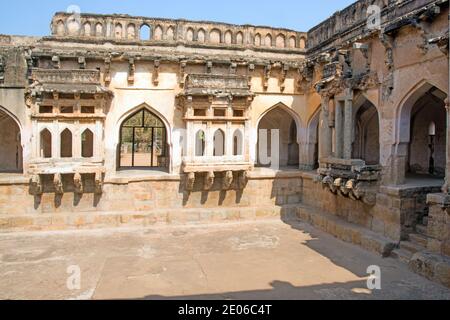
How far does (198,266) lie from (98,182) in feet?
14.4

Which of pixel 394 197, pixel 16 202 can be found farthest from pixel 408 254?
pixel 16 202

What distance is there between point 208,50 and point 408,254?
8295 mm

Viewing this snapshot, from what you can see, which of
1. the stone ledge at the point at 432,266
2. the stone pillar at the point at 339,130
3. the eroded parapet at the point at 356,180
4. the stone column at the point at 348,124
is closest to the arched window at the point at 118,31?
the stone pillar at the point at 339,130

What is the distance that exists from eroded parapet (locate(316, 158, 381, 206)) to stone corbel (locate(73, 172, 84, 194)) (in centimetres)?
633

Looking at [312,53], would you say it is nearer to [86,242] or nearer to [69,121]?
[69,121]

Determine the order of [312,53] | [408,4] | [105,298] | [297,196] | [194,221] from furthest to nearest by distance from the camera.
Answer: [312,53] < [297,196] < [194,221] < [408,4] < [105,298]

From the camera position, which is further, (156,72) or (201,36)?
(201,36)

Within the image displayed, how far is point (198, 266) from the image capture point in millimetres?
7523

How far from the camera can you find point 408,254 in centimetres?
763

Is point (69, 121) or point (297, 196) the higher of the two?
point (69, 121)

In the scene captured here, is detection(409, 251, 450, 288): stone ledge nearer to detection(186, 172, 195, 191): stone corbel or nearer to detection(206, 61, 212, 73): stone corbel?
detection(186, 172, 195, 191): stone corbel

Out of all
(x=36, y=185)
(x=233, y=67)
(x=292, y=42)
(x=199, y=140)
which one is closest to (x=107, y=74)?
(x=36, y=185)

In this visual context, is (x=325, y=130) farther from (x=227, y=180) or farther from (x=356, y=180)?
(x=227, y=180)

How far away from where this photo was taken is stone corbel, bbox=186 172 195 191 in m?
11.2
